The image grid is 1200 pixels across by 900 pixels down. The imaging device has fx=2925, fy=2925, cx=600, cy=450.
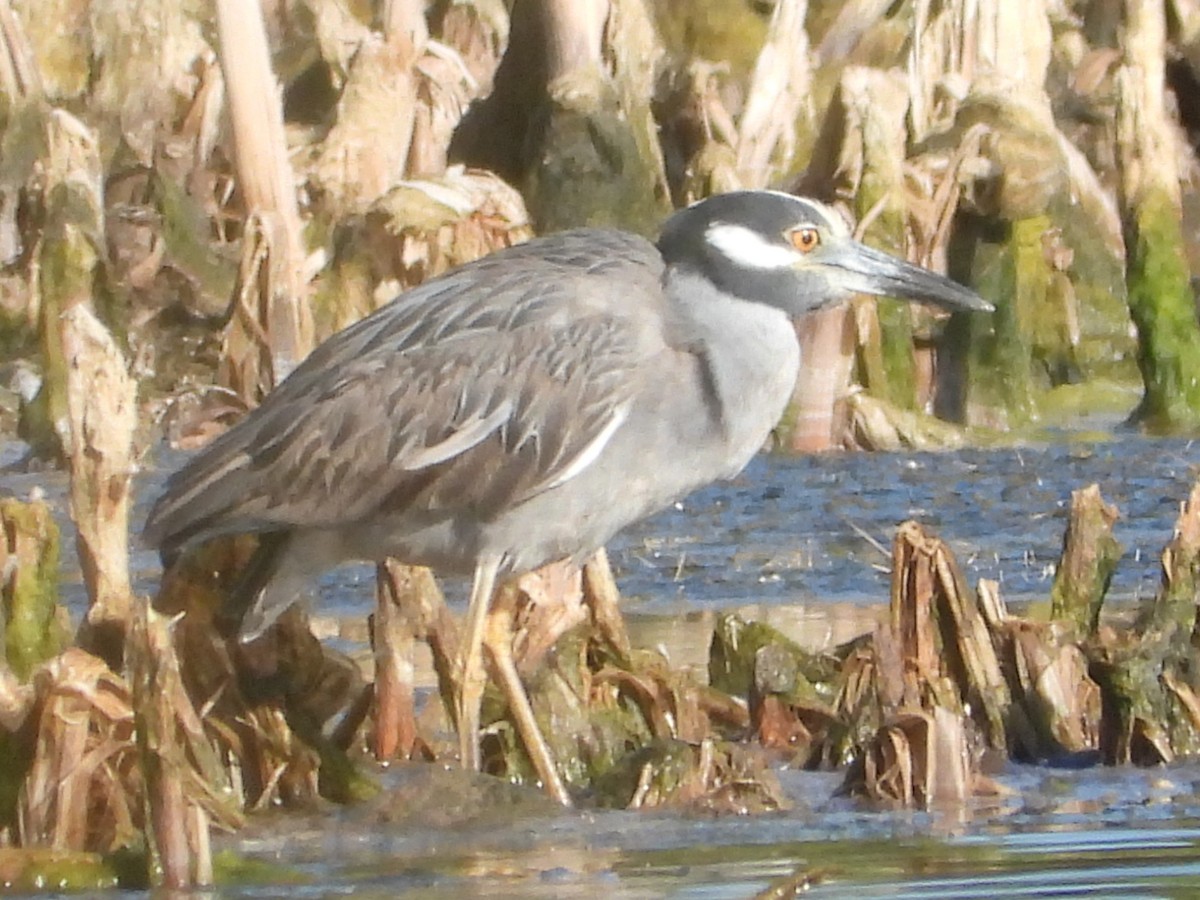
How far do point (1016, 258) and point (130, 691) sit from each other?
8039mm

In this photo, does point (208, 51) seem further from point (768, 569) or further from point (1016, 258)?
point (768, 569)

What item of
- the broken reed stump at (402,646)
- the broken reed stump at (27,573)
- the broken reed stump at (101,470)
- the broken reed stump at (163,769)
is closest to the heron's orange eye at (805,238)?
Result: the broken reed stump at (402,646)

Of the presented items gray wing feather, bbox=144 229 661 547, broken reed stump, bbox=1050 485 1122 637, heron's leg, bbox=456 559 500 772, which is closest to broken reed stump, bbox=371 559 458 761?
heron's leg, bbox=456 559 500 772

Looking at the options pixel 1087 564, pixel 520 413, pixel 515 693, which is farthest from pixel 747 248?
pixel 515 693

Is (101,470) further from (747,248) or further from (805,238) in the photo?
(805,238)

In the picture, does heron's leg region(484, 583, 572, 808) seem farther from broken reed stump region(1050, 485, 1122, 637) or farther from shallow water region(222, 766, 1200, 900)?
broken reed stump region(1050, 485, 1122, 637)

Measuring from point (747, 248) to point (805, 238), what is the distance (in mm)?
160

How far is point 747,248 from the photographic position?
7398mm

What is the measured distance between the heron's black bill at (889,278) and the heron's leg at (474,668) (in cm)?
118

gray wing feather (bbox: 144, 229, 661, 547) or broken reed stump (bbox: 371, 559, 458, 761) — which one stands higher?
gray wing feather (bbox: 144, 229, 661, 547)

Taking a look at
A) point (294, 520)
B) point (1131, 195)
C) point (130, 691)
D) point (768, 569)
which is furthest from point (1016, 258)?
point (130, 691)

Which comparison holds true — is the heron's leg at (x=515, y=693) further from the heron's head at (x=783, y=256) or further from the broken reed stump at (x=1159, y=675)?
the broken reed stump at (x=1159, y=675)

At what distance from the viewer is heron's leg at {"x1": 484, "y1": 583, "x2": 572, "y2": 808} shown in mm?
6855

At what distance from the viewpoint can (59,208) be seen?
12.1 metres
